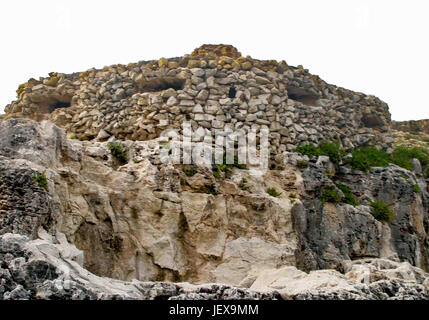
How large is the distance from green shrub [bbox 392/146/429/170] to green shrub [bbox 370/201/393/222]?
6.46 ft

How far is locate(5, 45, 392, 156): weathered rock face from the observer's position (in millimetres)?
11328

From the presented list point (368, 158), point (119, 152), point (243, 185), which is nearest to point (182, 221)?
point (243, 185)

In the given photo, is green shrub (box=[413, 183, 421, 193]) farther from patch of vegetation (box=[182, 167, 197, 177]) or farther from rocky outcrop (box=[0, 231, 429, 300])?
patch of vegetation (box=[182, 167, 197, 177])

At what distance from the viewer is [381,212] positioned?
11031 mm

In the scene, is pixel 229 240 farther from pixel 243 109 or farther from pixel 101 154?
pixel 243 109

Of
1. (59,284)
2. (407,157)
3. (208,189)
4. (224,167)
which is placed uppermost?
(407,157)

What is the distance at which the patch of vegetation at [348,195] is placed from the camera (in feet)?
35.7

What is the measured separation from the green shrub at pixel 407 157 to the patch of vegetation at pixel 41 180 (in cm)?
847

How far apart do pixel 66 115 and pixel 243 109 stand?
390 cm

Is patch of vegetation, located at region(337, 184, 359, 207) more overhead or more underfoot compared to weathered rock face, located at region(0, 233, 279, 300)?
more overhead

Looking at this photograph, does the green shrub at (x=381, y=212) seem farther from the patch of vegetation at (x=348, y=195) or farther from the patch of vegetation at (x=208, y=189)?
the patch of vegetation at (x=208, y=189)

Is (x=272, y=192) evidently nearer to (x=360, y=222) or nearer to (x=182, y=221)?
(x=360, y=222)

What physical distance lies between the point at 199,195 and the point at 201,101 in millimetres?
3031

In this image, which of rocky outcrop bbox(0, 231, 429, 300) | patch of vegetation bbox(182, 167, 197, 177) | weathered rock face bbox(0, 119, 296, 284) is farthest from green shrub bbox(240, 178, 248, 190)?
rocky outcrop bbox(0, 231, 429, 300)
